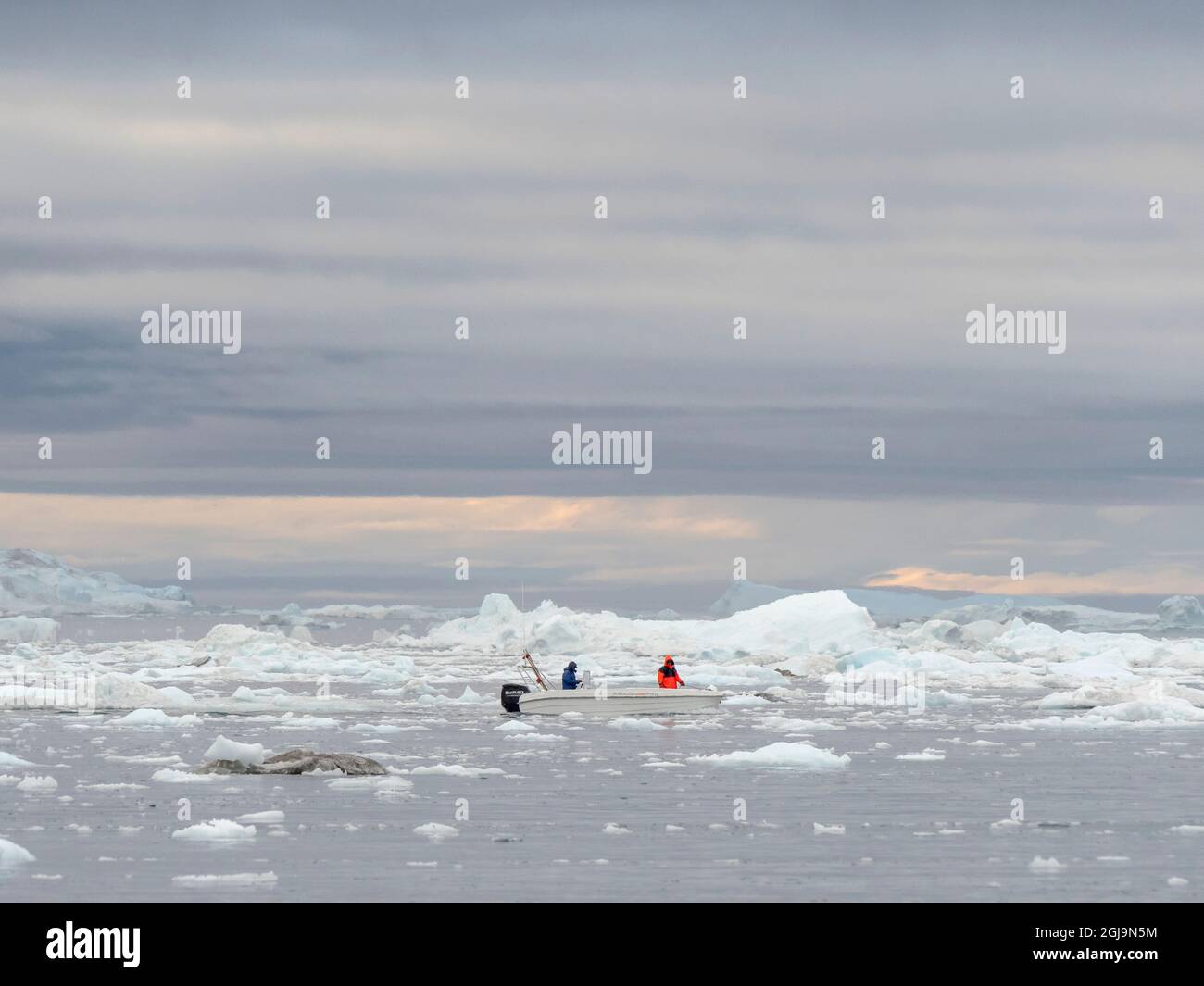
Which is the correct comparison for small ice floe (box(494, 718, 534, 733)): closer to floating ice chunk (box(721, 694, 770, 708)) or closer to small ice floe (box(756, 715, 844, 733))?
small ice floe (box(756, 715, 844, 733))

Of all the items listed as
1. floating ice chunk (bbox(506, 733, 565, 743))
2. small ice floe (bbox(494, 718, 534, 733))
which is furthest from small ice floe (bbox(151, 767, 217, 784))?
small ice floe (bbox(494, 718, 534, 733))

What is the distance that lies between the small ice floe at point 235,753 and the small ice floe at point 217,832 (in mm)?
5985

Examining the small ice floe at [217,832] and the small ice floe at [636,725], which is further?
the small ice floe at [636,725]

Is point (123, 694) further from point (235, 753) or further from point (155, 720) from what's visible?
point (235, 753)

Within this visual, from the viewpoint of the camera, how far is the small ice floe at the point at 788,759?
85.1ft

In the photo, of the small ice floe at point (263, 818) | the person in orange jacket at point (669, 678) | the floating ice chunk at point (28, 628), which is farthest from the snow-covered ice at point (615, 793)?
the floating ice chunk at point (28, 628)

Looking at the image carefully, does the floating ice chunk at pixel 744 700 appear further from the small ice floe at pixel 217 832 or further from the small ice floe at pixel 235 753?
the small ice floe at pixel 217 832

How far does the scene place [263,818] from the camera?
1886cm

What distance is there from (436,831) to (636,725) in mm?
18449
